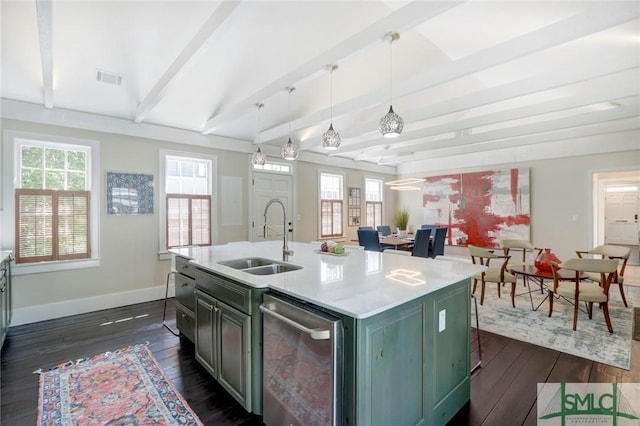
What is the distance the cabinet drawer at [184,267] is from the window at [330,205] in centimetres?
410

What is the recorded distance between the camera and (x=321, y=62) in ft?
9.50

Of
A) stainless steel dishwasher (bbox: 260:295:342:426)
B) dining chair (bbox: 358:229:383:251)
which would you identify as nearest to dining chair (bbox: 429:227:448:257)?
dining chair (bbox: 358:229:383:251)

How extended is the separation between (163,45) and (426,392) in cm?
389

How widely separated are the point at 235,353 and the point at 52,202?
11.6 feet

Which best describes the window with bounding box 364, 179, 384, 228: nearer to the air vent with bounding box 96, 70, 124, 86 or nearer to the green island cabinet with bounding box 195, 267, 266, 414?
the air vent with bounding box 96, 70, 124, 86

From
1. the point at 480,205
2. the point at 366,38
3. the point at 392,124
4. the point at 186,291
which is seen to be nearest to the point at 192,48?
the point at 366,38

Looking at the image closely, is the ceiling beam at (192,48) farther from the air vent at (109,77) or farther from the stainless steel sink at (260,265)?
the stainless steel sink at (260,265)

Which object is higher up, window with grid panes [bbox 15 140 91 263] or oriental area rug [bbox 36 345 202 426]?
window with grid panes [bbox 15 140 91 263]

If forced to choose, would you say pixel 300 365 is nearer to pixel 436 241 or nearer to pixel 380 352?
pixel 380 352

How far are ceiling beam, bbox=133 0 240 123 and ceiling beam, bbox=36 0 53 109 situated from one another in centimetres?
89

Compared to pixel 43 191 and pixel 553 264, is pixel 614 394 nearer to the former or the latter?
pixel 553 264

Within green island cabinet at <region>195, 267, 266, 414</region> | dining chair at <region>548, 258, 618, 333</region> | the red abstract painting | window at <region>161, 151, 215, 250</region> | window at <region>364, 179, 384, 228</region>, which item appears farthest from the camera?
window at <region>364, 179, 384, 228</region>

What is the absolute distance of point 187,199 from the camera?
4910 mm

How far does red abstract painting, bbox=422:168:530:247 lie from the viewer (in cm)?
639
